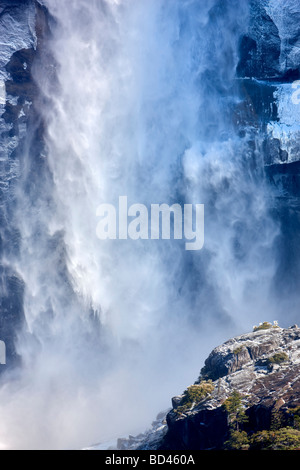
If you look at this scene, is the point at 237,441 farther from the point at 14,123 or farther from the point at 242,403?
the point at 14,123

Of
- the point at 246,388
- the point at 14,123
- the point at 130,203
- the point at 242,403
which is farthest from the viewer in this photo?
the point at 130,203

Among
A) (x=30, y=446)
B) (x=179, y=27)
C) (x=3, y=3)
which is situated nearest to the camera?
(x=30, y=446)

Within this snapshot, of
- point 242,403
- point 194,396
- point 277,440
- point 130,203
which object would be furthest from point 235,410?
point 130,203

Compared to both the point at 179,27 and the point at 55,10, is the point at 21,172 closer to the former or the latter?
the point at 55,10

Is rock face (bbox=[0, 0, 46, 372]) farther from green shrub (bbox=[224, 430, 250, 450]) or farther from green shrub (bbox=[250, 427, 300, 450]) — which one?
green shrub (bbox=[250, 427, 300, 450])

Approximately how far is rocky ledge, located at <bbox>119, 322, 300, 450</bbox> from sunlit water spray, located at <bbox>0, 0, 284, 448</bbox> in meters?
16.1

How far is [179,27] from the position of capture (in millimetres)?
58844

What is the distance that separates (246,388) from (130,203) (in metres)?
30.1

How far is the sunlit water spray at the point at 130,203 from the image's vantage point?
5675 cm

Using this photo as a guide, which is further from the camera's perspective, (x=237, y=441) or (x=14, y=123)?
(x=14, y=123)

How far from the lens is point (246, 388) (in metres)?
36.9

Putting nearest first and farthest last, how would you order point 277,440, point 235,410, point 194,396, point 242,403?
point 277,440 → point 235,410 → point 242,403 → point 194,396
